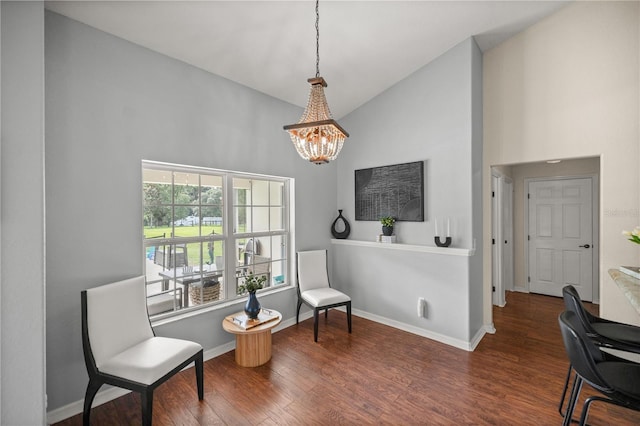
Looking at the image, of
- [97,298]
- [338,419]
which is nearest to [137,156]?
[97,298]

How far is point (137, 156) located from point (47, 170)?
1.93ft

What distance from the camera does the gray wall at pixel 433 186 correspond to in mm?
3123

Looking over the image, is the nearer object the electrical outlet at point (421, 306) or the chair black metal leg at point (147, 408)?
the chair black metal leg at point (147, 408)

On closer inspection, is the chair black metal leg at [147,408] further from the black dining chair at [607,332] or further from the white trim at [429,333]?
the white trim at [429,333]

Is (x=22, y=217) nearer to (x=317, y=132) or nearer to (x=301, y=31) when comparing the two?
(x=317, y=132)

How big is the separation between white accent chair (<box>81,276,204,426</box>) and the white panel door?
18.2 ft

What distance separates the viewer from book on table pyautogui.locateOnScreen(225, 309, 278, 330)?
2697 millimetres

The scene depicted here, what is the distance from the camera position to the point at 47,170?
196 cm

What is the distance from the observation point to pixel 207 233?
2996mm

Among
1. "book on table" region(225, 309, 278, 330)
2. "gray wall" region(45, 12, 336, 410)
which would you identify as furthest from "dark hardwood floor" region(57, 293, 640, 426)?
"gray wall" region(45, 12, 336, 410)

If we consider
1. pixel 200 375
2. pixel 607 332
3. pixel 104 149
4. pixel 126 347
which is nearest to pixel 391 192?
pixel 607 332

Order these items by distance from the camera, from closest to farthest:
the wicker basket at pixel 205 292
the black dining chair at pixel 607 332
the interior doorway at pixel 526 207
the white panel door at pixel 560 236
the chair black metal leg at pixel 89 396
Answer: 1. the black dining chair at pixel 607 332
2. the chair black metal leg at pixel 89 396
3. the wicker basket at pixel 205 292
4. the interior doorway at pixel 526 207
5. the white panel door at pixel 560 236

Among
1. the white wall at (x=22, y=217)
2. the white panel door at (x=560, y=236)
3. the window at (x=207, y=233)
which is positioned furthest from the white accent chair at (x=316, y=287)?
the white panel door at (x=560, y=236)

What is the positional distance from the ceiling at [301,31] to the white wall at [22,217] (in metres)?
0.76
